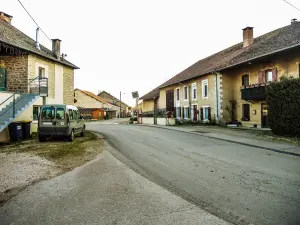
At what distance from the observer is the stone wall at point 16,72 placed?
16312mm

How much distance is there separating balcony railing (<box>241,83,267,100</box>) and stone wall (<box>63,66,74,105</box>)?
1604 cm

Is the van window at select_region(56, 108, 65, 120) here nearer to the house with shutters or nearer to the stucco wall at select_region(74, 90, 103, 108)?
the house with shutters

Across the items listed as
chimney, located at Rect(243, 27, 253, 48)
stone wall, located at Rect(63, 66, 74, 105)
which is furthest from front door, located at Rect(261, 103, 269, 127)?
stone wall, located at Rect(63, 66, 74, 105)

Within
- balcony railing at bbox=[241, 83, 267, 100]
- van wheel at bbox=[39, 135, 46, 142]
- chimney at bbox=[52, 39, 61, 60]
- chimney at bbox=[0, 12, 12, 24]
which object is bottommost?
van wheel at bbox=[39, 135, 46, 142]

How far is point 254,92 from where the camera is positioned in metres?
20.8

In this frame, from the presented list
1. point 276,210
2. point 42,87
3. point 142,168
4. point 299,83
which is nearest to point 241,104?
point 299,83

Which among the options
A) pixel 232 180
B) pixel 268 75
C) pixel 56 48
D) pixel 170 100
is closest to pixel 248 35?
pixel 268 75

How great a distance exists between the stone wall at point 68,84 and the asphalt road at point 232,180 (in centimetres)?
1410

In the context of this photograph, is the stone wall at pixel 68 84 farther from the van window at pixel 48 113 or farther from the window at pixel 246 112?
the window at pixel 246 112

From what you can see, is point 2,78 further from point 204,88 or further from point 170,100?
point 170,100

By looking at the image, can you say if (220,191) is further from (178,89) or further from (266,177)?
(178,89)

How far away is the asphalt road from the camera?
392 cm

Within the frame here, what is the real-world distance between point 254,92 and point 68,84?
54.4 ft

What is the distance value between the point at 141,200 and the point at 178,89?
31.8 meters
